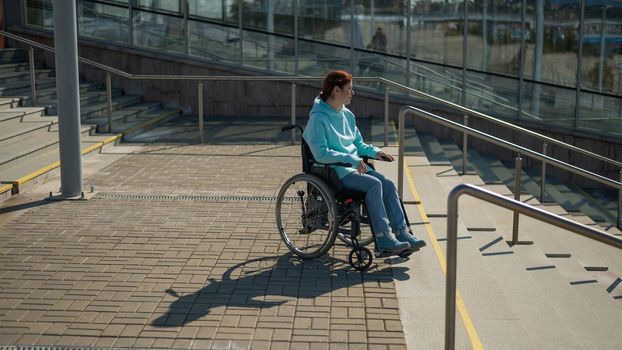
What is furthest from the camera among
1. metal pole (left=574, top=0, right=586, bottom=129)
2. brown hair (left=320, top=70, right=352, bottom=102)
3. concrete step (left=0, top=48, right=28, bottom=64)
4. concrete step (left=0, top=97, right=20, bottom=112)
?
metal pole (left=574, top=0, right=586, bottom=129)

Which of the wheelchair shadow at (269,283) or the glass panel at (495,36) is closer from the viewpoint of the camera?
the wheelchair shadow at (269,283)

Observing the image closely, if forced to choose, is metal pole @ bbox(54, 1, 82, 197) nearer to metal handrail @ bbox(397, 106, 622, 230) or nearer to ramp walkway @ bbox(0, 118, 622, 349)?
ramp walkway @ bbox(0, 118, 622, 349)

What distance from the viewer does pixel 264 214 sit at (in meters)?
7.72

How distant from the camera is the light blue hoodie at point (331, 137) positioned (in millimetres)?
6090

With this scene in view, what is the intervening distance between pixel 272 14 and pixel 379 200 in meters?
10.0

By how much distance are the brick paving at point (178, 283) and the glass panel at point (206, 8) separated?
7.46 meters

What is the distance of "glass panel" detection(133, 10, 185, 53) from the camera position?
15508mm

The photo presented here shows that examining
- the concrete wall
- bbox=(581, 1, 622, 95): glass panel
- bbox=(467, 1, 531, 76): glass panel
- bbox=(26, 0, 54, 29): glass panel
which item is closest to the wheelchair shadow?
the concrete wall

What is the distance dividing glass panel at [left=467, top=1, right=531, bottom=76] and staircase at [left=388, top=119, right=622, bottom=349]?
4287 mm

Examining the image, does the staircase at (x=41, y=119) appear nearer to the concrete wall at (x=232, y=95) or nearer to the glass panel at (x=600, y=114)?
the concrete wall at (x=232, y=95)

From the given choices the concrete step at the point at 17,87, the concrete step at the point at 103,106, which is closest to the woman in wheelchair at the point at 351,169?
the concrete step at the point at 103,106

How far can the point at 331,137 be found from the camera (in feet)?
20.5

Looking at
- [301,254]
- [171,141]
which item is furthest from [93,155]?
[301,254]

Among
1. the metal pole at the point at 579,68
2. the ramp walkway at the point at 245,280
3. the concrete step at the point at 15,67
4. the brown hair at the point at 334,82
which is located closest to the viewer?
the ramp walkway at the point at 245,280
